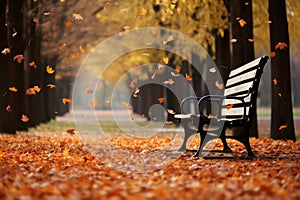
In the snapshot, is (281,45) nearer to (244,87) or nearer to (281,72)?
(281,72)

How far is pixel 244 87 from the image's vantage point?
9469mm

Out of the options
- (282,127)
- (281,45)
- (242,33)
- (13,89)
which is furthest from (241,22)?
(13,89)

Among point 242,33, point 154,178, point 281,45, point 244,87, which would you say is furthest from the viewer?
point 242,33

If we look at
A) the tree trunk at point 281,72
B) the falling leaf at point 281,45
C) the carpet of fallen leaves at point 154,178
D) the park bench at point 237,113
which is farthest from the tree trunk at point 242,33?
the carpet of fallen leaves at point 154,178

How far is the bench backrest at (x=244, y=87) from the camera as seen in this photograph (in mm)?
8891

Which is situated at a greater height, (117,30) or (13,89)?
(117,30)

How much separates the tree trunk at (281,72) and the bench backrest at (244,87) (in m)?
2.40

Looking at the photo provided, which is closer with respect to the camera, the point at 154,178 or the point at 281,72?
the point at 154,178

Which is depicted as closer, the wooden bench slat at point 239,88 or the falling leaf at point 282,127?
the wooden bench slat at point 239,88

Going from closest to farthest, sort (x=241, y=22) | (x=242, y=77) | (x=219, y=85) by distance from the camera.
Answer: (x=242, y=77)
(x=241, y=22)
(x=219, y=85)

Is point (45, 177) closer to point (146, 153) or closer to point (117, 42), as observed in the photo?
point (146, 153)

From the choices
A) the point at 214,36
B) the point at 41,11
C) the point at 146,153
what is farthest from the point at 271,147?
the point at 41,11

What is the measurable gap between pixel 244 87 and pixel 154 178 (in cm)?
326

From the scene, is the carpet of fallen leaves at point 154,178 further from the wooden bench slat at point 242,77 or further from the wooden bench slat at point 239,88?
the wooden bench slat at point 242,77
